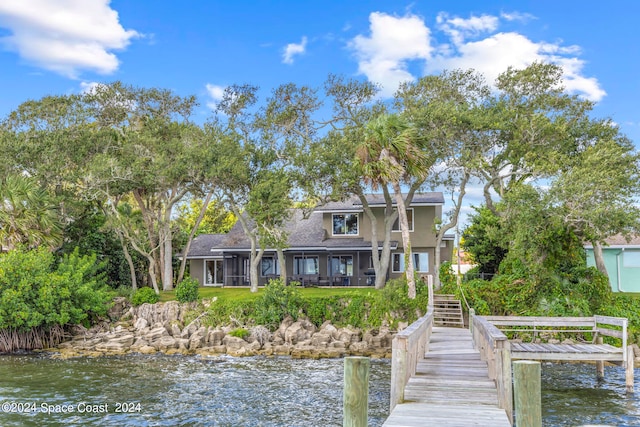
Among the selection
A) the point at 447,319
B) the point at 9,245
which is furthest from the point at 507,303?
the point at 9,245

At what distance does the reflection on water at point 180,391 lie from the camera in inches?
565

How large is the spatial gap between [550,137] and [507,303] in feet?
32.2

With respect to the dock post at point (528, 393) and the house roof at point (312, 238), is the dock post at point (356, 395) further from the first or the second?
the house roof at point (312, 238)

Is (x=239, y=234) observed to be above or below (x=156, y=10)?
below

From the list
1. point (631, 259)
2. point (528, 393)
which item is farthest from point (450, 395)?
point (631, 259)

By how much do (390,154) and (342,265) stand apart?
13822 millimetres

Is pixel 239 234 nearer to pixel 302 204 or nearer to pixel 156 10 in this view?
pixel 302 204

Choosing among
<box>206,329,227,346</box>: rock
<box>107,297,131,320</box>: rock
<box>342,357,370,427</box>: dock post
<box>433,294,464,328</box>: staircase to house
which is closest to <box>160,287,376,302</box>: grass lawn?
<box>107,297,131,320</box>: rock

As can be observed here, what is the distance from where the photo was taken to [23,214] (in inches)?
1179

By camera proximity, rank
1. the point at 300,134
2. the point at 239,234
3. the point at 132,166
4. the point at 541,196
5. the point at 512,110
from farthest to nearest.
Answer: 1. the point at 239,234
2. the point at 300,134
3. the point at 132,166
4. the point at 512,110
5. the point at 541,196

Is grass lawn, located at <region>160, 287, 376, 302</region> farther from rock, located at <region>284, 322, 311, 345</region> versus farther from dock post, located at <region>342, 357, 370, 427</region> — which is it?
dock post, located at <region>342, 357, 370, 427</region>

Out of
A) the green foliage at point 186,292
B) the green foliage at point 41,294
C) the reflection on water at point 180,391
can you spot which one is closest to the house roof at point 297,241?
the green foliage at point 186,292

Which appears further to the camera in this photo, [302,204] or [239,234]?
[239,234]

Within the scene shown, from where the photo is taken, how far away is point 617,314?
25.2 meters
